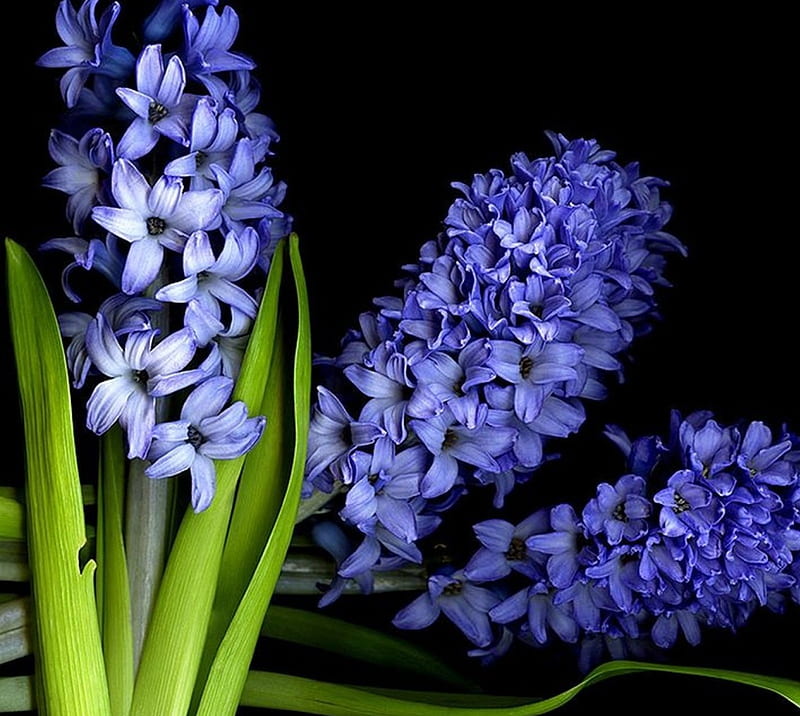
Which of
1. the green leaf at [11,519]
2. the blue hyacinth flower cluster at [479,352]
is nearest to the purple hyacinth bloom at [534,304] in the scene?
the blue hyacinth flower cluster at [479,352]

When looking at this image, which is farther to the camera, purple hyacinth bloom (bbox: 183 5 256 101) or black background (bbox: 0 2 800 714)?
black background (bbox: 0 2 800 714)

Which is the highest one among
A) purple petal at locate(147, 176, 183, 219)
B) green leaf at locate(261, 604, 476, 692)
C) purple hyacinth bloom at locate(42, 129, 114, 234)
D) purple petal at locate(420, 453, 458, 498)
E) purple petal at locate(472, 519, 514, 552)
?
purple petal at locate(147, 176, 183, 219)

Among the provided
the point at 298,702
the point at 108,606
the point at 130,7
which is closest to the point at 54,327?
the point at 108,606

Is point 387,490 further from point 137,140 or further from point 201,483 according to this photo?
point 137,140

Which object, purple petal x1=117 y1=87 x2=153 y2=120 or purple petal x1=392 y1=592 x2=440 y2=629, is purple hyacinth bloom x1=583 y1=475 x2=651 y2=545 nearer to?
purple petal x1=392 y1=592 x2=440 y2=629

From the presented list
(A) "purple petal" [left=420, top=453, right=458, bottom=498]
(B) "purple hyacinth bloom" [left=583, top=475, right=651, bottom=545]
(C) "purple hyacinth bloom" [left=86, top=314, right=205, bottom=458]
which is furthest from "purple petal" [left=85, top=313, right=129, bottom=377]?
(B) "purple hyacinth bloom" [left=583, top=475, right=651, bottom=545]

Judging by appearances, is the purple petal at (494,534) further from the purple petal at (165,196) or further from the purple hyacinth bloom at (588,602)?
the purple petal at (165,196)

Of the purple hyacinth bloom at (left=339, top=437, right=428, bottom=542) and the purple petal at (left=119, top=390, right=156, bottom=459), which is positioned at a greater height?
the purple petal at (left=119, top=390, right=156, bottom=459)
